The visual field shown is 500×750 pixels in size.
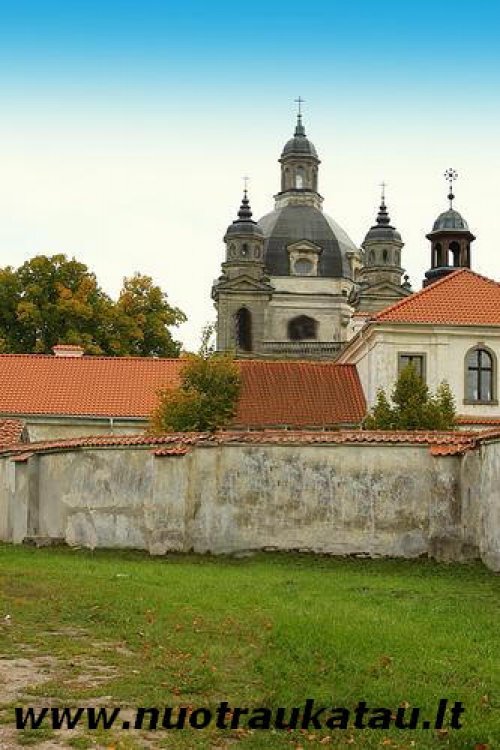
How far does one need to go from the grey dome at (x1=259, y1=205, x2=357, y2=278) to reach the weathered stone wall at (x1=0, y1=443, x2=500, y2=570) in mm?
50725

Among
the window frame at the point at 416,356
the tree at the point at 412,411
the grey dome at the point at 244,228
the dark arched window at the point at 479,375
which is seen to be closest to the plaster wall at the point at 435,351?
the window frame at the point at 416,356

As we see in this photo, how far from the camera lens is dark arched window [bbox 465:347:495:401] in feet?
133

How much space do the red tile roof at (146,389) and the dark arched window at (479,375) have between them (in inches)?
144

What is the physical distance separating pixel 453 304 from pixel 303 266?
31.0 meters

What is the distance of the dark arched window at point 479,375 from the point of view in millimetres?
40688

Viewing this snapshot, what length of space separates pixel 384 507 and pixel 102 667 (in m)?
11.1

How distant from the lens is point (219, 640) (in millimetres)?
11531

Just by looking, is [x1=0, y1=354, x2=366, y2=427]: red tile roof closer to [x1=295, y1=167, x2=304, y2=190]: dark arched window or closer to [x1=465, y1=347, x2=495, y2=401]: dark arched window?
[x1=465, y1=347, x2=495, y2=401]: dark arched window

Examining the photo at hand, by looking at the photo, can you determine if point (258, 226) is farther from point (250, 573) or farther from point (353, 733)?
point (353, 733)

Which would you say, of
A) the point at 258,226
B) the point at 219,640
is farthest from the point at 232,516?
the point at 258,226

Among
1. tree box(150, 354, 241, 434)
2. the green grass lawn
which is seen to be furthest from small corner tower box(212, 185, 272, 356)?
the green grass lawn

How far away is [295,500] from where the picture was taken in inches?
827

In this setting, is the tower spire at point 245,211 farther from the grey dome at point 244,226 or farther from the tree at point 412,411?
the tree at point 412,411

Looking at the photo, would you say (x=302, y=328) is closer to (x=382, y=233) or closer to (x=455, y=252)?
(x=382, y=233)
